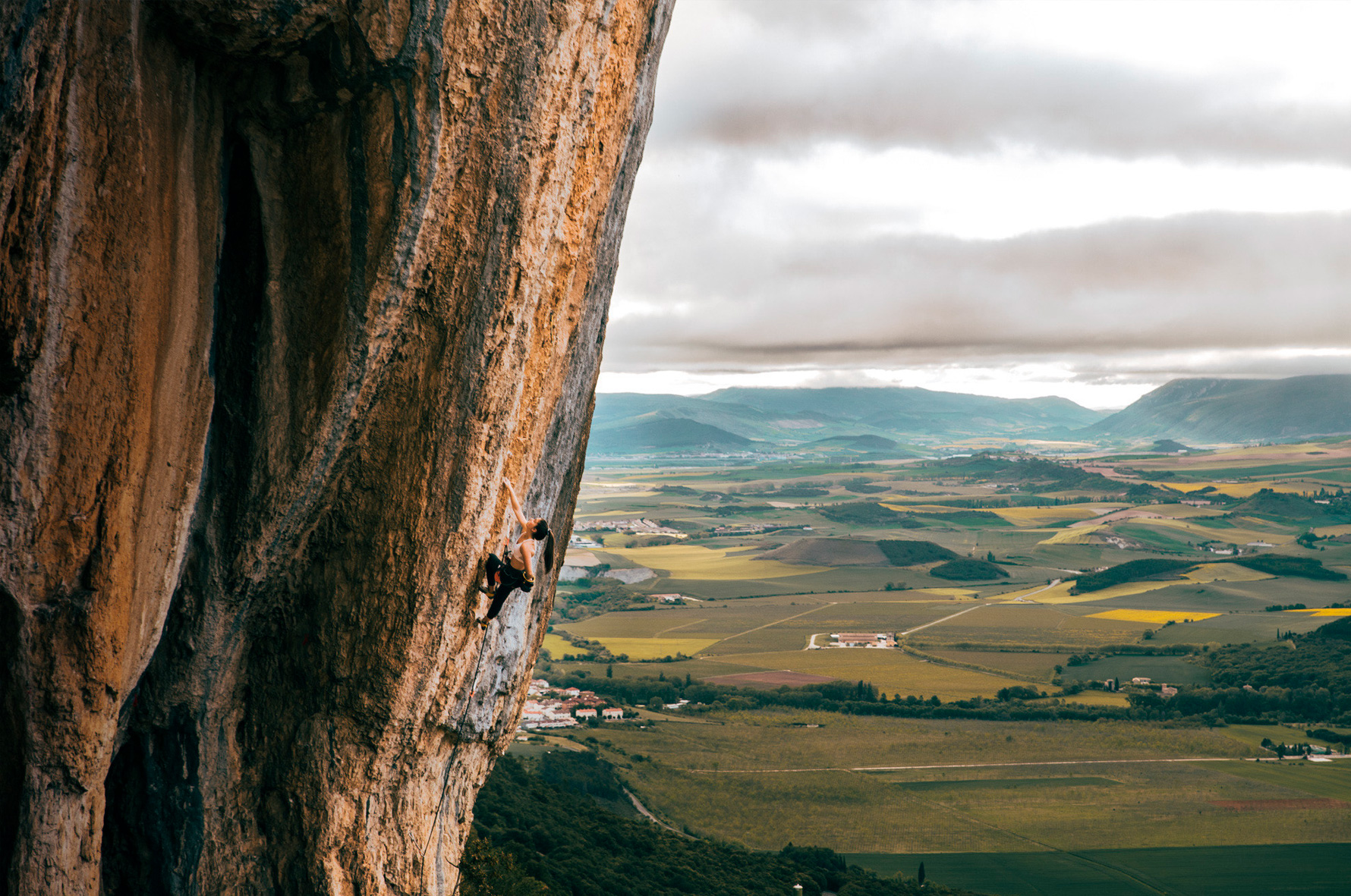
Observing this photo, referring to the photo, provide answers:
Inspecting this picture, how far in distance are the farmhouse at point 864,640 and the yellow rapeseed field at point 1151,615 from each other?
31328 millimetres

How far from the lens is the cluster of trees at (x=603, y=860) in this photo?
84.9 feet

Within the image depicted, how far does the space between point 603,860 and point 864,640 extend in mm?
82551

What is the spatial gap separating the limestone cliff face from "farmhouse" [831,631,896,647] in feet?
333

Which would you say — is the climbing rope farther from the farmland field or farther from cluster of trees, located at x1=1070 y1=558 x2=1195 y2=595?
cluster of trees, located at x1=1070 y1=558 x2=1195 y2=595

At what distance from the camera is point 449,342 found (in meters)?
9.85

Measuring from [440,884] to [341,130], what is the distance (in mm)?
9906

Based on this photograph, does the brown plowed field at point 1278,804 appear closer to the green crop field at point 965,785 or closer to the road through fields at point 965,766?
the green crop field at point 965,785

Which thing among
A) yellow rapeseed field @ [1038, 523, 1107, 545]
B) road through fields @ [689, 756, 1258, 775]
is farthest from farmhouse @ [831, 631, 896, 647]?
yellow rapeseed field @ [1038, 523, 1107, 545]

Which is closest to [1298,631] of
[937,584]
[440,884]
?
[937,584]

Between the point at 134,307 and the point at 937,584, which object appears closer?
the point at 134,307

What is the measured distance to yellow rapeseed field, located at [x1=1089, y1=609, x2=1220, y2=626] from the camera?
389 feet

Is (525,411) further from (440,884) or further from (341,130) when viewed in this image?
(440,884)

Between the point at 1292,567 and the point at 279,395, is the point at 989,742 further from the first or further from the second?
the point at 1292,567

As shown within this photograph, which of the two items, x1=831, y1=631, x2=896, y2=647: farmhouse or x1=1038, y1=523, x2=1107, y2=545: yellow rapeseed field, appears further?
x1=1038, y1=523, x2=1107, y2=545: yellow rapeseed field
